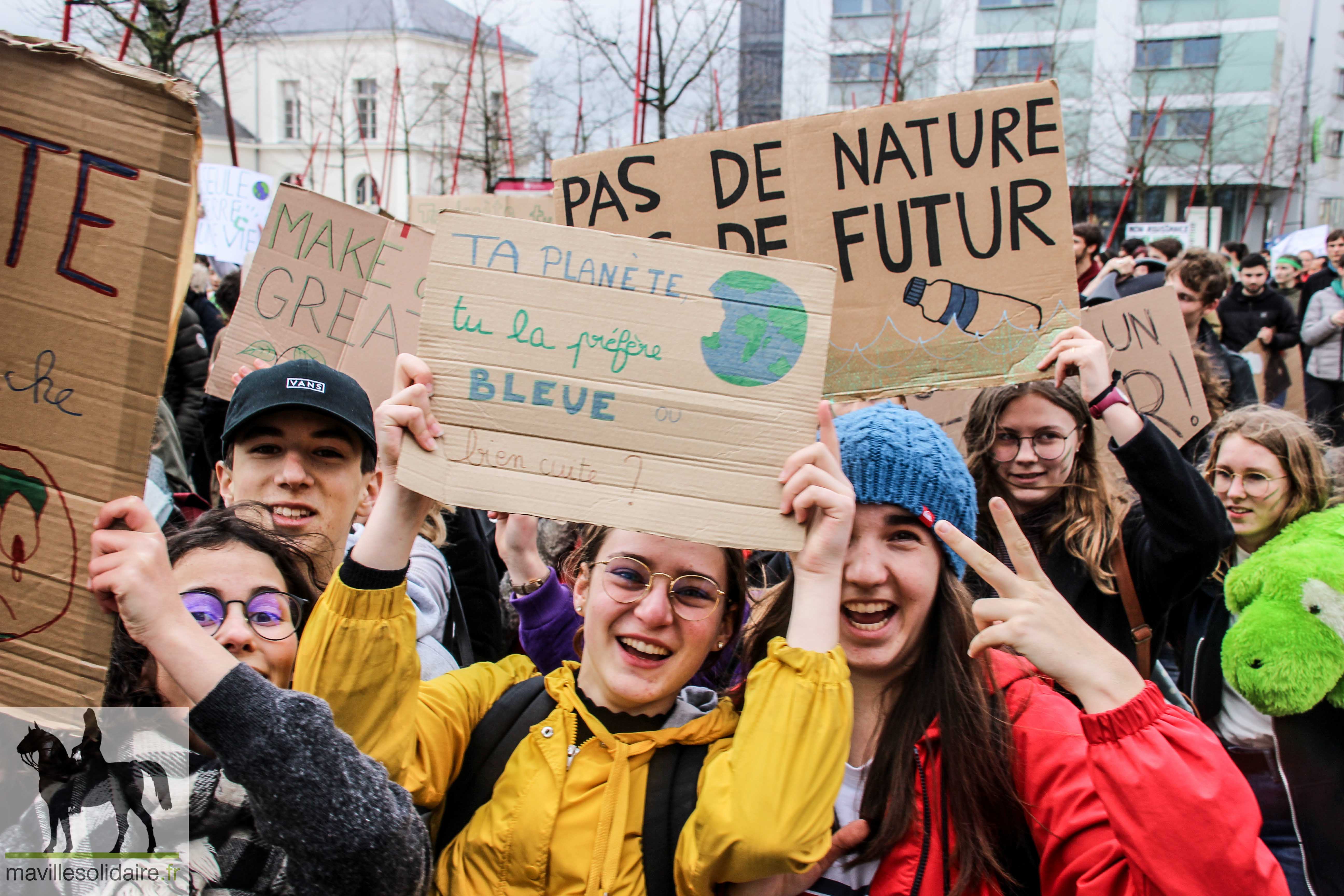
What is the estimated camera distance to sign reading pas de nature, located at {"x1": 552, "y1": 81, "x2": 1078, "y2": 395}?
8.10 ft

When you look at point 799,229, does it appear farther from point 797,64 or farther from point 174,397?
point 797,64

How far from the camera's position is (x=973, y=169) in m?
2.51

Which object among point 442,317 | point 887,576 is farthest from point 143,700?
point 887,576

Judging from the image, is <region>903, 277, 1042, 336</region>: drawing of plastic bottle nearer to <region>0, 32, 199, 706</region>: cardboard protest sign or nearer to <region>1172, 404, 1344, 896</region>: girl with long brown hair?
<region>1172, 404, 1344, 896</region>: girl with long brown hair

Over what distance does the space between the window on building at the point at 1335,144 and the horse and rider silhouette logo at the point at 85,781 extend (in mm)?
46142

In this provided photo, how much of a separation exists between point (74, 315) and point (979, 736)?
1689mm

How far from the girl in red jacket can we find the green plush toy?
1055mm

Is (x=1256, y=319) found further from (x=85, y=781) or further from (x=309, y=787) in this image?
(x=85, y=781)

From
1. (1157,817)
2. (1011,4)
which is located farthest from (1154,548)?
(1011,4)

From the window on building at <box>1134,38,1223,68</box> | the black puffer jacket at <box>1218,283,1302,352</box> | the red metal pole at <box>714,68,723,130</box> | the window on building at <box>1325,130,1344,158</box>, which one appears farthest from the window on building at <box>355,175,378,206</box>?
the window on building at <box>1325,130,1344,158</box>

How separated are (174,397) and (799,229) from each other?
5144mm

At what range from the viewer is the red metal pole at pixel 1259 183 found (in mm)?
22438

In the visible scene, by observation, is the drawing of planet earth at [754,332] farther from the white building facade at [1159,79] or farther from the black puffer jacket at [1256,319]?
the white building facade at [1159,79]

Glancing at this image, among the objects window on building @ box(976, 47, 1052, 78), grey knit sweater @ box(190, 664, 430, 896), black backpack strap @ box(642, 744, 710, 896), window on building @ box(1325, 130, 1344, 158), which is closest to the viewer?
grey knit sweater @ box(190, 664, 430, 896)
